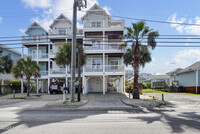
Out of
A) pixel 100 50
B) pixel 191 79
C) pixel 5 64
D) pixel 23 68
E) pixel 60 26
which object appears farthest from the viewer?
pixel 191 79

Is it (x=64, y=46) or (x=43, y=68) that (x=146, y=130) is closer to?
(x=64, y=46)

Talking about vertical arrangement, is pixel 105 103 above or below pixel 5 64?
below

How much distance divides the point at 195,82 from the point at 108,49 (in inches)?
683

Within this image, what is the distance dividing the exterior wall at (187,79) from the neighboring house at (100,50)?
45.7 feet

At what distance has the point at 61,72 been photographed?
936 inches

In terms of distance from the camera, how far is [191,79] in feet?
92.1

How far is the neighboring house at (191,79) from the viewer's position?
26.1 metres

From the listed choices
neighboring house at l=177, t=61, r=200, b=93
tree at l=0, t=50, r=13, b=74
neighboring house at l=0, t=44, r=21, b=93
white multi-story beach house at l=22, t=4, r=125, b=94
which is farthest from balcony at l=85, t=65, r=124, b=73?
neighboring house at l=0, t=44, r=21, b=93

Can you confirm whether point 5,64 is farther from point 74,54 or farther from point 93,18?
point 93,18

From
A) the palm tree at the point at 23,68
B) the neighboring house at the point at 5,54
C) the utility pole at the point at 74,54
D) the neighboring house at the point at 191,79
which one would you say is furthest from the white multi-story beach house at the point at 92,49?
the neighboring house at the point at 191,79

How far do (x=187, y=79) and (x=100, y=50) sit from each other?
771 inches

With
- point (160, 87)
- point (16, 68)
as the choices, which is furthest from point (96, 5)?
point (160, 87)

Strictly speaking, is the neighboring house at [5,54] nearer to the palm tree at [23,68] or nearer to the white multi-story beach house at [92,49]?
the white multi-story beach house at [92,49]

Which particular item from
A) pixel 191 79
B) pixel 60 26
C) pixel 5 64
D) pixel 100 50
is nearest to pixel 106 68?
pixel 100 50
